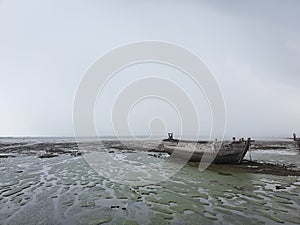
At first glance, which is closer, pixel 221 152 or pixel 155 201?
pixel 155 201

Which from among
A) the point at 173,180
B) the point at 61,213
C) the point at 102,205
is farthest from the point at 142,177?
the point at 61,213

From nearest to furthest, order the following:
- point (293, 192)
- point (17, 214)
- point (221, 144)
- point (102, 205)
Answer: point (17, 214) → point (102, 205) → point (293, 192) → point (221, 144)

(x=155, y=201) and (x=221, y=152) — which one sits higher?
(x=221, y=152)

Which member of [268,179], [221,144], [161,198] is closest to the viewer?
[161,198]

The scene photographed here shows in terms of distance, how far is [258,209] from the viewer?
8.16 m

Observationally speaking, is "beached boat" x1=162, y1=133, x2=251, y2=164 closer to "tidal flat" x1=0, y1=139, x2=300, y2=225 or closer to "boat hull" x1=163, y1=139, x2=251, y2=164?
"boat hull" x1=163, y1=139, x2=251, y2=164

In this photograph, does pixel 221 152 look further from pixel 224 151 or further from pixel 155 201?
pixel 155 201

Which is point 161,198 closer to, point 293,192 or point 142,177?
point 142,177

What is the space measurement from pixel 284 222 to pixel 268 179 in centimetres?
704

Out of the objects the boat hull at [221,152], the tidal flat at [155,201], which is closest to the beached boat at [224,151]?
the boat hull at [221,152]

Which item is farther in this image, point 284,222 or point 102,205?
point 102,205

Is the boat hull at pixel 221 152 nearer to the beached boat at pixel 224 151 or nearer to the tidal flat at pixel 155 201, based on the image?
the beached boat at pixel 224 151

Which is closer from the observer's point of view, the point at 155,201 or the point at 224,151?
the point at 155,201

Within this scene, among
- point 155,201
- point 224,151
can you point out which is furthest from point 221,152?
point 155,201
